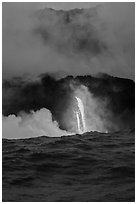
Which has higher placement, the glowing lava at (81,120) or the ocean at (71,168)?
the glowing lava at (81,120)

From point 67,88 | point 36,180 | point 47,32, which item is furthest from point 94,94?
point 36,180

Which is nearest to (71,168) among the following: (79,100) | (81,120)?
(81,120)

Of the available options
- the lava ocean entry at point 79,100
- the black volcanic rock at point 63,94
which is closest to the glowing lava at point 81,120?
the lava ocean entry at point 79,100

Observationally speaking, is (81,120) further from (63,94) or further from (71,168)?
(71,168)

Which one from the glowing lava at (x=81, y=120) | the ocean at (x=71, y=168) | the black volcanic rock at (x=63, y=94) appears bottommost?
the ocean at (x=71, y=168)

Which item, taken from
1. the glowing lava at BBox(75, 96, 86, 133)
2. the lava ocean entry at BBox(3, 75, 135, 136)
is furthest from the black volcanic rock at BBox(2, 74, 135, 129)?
the glowing lava at BBox(75, 96, 86, 133)

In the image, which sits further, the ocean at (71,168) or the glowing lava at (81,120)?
the glowing lava at (81,120)

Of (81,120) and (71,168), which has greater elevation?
(81,120)

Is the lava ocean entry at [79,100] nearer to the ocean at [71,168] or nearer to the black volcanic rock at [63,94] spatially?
the black volcanic rock at [63,94]

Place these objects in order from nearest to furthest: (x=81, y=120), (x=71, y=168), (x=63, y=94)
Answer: (x=71, y=168), (x=81, y=120), (x=63, y=94)

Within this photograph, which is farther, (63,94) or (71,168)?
(63,94)
